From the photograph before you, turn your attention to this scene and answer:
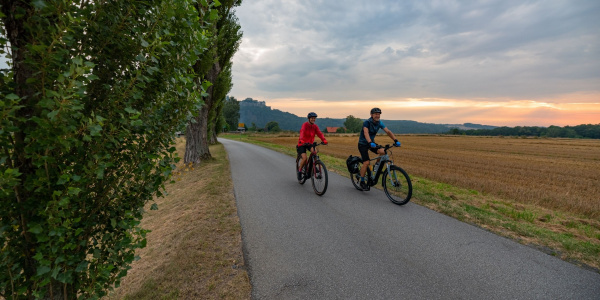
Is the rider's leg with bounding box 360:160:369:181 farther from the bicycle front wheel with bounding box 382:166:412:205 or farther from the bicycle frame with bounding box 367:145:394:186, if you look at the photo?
the bicycle front wheel with bounding box 382:166:412:205

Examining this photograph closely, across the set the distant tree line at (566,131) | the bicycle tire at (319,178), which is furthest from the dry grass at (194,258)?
the distant tree line at (566,131)

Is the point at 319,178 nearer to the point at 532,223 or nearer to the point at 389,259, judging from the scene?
the point at 389,259

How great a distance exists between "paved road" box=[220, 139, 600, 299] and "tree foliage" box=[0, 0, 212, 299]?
1737 mm

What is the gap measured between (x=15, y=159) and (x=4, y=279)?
2.38 ft

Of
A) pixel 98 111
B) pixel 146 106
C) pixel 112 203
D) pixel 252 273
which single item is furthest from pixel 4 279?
pixel 252 273

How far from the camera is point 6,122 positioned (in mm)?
1153

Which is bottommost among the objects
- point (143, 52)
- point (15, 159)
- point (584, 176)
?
point (584, 176)

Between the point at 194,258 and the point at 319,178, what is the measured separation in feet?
12.9

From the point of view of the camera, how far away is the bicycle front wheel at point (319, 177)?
6598 mm

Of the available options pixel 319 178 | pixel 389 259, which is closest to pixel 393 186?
pixel 319 178

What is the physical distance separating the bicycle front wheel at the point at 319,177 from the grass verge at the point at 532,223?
2298mm

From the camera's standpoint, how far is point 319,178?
6.77 m

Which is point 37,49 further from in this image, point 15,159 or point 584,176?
point 584,176

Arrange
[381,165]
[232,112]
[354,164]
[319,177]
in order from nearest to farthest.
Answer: [381,165] → [319,177] → [354,164] → [232,112]
